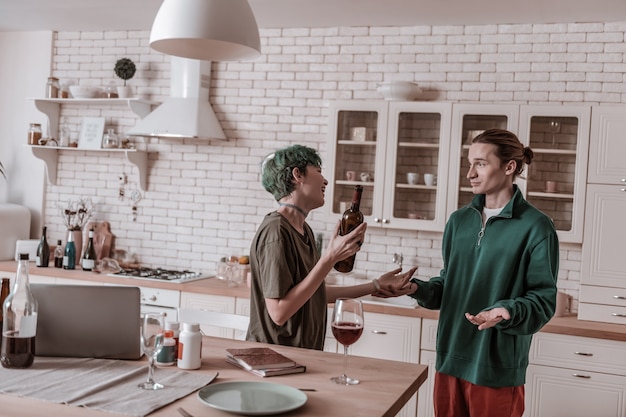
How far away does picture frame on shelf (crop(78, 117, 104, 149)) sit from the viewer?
569cm

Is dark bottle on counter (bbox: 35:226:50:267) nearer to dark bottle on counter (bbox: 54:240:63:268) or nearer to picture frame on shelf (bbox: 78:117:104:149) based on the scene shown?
dark bottle on counter (bbox: 54:240:63:268)

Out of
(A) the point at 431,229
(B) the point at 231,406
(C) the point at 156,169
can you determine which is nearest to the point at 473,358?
(B) the point at 231,406

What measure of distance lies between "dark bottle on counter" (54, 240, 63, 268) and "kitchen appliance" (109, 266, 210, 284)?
19.8 inches

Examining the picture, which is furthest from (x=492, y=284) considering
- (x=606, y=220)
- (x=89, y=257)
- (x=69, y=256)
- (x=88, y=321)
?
(x=69, y=256)

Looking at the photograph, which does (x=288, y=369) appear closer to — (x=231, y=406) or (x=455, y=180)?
(x=231, y=406)

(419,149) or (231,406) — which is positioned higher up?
(419,149)

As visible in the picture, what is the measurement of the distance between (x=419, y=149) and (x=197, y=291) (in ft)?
5.89

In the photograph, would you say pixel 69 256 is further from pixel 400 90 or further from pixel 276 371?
pixel 276 371

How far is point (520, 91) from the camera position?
4719mm

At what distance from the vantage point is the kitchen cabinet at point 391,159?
15.2 feet

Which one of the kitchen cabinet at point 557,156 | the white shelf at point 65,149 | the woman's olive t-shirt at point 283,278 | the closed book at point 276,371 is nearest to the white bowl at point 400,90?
the kitchen cabinet at point 557,156

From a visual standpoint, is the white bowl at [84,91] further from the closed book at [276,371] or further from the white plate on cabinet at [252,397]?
the white plate on cabinet at [252,397]

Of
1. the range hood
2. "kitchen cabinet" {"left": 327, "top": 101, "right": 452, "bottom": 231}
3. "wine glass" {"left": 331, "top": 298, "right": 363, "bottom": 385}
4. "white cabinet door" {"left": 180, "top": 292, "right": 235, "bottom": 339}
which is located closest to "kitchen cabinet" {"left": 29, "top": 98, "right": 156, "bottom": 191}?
the range hood

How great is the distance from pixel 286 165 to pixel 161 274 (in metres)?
2.80
